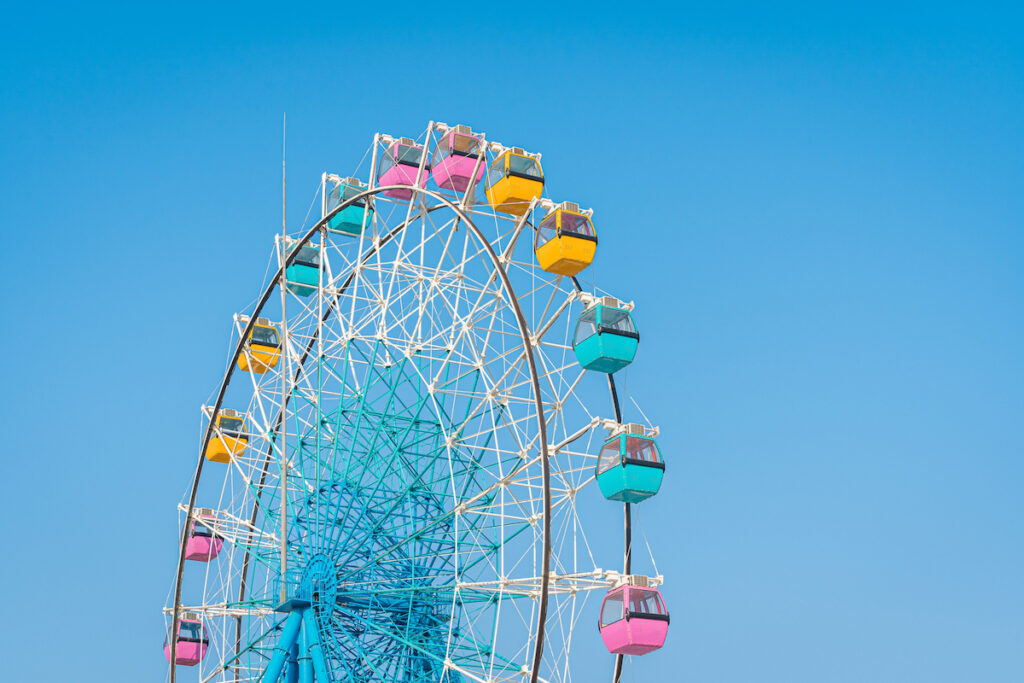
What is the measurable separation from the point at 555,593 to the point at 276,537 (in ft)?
20.4

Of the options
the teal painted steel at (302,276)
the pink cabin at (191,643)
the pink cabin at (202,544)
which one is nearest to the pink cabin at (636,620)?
the teal painted steel at (302,276)

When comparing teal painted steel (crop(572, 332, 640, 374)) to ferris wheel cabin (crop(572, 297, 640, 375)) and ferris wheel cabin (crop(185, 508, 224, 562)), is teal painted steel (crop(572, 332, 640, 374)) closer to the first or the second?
ferris wheel cabin (crop(572, 297, 640, 375))

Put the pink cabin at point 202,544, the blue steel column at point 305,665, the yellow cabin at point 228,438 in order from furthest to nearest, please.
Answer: the pink cabin at point 202,544
the yellow cabin at point 228,438
the blue steel column at point 305,665

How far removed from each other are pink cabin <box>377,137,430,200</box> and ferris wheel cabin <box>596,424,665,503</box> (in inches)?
290

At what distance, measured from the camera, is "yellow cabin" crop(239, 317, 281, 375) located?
108 feet

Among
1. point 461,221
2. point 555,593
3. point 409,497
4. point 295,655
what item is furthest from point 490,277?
point 295,655

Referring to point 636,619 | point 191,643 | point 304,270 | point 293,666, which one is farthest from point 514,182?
point 191,643

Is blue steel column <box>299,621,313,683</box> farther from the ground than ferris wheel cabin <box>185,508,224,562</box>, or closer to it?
closer to it

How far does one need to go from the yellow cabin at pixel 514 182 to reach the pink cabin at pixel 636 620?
7862 millimetres

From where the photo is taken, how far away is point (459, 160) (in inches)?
1141

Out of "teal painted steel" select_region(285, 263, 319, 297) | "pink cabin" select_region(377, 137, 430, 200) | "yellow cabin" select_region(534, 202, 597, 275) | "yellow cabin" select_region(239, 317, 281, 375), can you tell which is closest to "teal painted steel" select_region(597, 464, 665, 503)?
"yellow cabin" select_region(534, 202, 597, 275)

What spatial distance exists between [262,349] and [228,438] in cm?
241

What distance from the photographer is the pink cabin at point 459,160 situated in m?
28.9

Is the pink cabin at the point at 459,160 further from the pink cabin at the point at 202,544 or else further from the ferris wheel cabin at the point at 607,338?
the pink cabin at the point at 202,544
